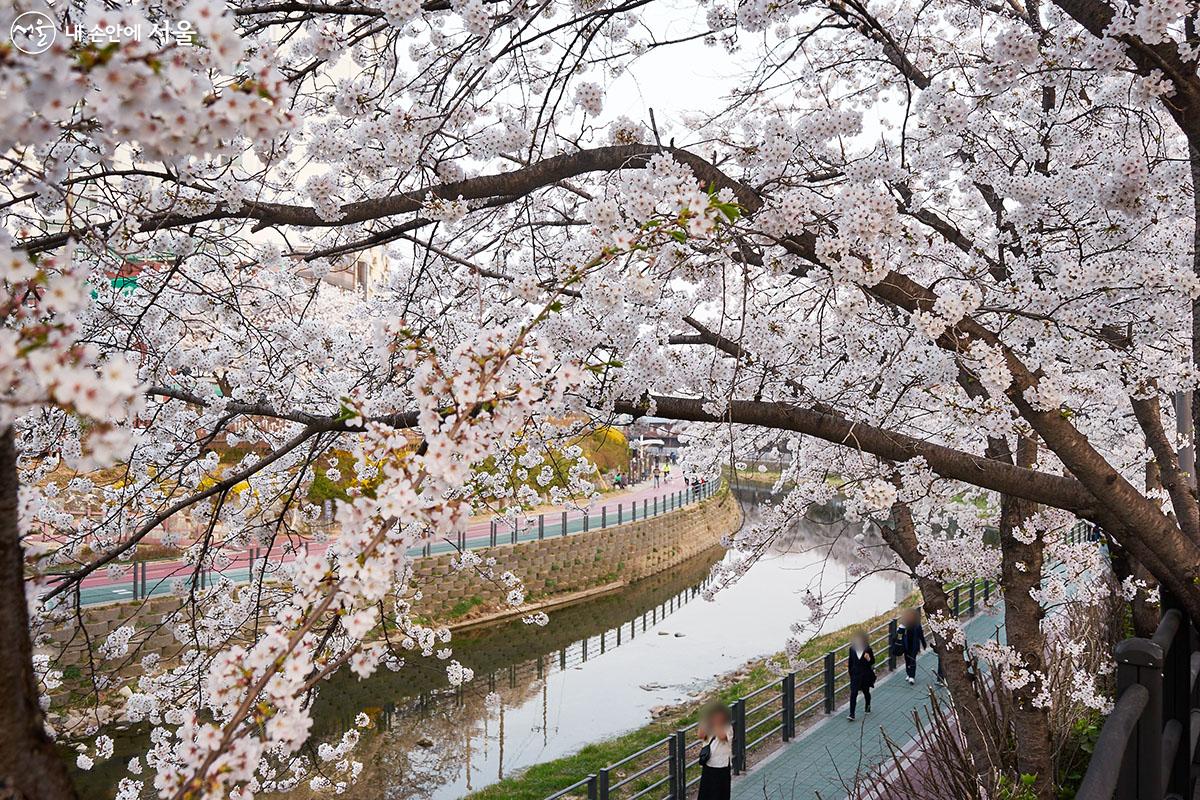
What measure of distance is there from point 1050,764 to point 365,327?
18.9ft

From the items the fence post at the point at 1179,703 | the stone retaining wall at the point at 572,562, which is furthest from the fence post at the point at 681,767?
the stone retaining wall at the point at 572,562

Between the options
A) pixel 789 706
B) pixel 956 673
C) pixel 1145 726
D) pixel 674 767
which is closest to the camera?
pixel 1145 726

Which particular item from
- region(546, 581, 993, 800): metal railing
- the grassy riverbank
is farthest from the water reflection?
region(546, 581, 993, 800): metal railing

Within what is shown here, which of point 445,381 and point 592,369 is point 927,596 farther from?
point 445,381

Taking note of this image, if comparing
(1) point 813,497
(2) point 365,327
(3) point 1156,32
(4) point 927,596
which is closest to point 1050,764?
(4) point 927,596

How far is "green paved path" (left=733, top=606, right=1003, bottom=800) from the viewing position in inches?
281

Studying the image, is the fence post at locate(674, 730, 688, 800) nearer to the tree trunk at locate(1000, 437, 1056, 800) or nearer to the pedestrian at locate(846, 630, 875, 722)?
the tree trunk at locate(1000, 437, 1056, 800)

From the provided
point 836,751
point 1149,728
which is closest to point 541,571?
point 836,751

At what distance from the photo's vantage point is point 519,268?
5195 millimetres

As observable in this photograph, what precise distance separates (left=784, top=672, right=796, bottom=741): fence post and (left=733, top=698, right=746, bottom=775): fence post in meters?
0.92

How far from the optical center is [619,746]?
1005cm
